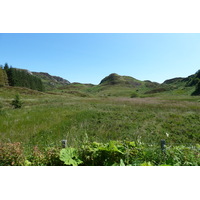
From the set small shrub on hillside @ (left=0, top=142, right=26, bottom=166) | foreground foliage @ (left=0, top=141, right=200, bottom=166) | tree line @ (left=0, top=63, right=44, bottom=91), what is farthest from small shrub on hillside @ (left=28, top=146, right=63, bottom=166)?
tree line @ (left=0, top=63, right=44, bottom=91)

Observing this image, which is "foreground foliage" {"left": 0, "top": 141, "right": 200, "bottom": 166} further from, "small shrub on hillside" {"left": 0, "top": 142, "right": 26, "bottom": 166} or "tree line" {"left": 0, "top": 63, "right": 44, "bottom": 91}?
"tree line" {"left": 0, "top": 63, "right": 44, "bottom": 91}

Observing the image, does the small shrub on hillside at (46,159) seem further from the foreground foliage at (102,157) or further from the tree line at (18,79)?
the tree line at (18,79)

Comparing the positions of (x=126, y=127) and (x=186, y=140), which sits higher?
(x=126, y=127)

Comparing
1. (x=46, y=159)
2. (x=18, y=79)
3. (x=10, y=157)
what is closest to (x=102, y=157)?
(x=46, y=159)

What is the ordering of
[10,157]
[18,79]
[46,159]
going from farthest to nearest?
[18,79] < [46,159] < [10,157]

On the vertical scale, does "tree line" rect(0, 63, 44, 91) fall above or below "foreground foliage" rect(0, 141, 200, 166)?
above

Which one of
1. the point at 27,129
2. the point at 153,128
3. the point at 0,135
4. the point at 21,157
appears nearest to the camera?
the point at 21,157

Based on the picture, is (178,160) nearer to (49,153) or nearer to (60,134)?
(49,153)

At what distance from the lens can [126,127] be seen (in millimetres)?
9445

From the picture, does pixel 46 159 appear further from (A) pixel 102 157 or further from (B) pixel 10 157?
(A) pixel 102 157

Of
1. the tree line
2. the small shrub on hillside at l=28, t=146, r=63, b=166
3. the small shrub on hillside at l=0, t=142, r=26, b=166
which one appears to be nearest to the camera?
the small shrub on hillside at l=0, t=142, r=26, b=166

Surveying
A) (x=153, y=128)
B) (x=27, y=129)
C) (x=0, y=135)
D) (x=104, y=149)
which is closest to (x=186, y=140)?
(x=153, y=128)

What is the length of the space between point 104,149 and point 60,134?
5.24m

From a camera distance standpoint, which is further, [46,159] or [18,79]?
A: [18,79]
